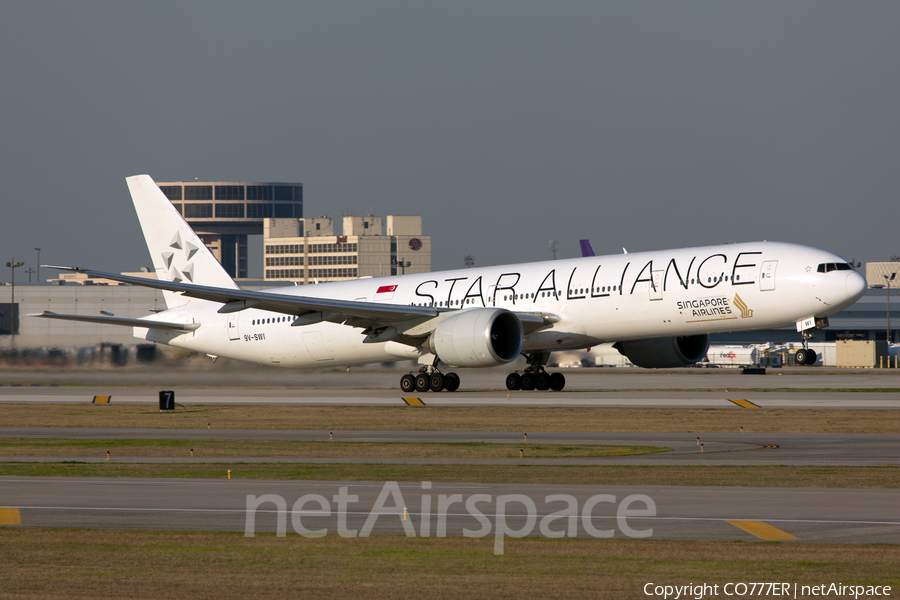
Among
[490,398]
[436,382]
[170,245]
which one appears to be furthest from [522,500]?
[170,245]

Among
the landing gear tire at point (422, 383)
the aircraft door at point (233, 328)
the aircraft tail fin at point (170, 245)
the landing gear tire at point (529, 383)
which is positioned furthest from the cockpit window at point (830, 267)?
the aircraft tail fin at point (170, 245)

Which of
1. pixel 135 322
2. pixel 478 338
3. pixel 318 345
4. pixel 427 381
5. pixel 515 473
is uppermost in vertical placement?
pixel 135 322

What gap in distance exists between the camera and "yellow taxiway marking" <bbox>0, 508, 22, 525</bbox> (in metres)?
12.3

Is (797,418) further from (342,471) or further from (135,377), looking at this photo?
(135,377)

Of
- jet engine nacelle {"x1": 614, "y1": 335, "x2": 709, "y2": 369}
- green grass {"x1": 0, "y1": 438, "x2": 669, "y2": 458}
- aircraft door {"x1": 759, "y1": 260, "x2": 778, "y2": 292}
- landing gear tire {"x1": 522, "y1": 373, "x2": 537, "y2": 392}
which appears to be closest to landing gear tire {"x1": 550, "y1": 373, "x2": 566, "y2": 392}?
landing gear tire {"x1": 522, "y1": 373, "x2": 537, "y2": 392}

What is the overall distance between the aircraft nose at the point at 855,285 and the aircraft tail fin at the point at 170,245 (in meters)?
25.4

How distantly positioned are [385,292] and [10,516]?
28.6 metres

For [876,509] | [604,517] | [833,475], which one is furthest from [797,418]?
[604,517]

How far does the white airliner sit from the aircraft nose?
0.05 meters

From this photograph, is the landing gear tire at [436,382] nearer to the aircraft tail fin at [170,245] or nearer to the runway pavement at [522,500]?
the aircraft tail fin at [170,245]

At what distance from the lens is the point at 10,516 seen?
12.8m

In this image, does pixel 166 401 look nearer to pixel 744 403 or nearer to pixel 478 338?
pixel 478 338

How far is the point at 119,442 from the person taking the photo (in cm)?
2316

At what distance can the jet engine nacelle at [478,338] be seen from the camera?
112 feet
